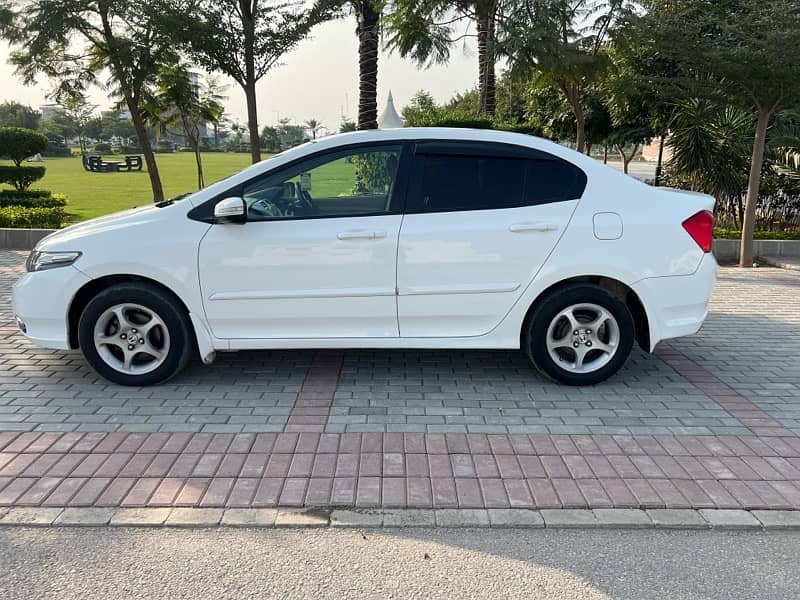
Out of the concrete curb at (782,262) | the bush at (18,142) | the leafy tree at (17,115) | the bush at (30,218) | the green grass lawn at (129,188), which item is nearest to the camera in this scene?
the green grass lawn at (129,188)

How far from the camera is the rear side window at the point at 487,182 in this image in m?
4.59

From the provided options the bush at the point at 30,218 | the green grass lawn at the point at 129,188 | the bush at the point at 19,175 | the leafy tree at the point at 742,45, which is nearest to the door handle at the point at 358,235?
the green grass lawn at the point at 129,188

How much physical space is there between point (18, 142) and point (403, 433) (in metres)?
16.7

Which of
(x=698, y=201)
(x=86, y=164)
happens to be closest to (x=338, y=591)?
(x=698, y=201)

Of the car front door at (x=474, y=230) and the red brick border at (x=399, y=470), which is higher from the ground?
the car front door at (x=474, y=230)

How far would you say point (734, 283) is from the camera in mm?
8719

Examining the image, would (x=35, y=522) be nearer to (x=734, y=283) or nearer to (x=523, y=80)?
(x=734, y=283)

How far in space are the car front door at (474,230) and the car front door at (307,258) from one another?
16 centimetres

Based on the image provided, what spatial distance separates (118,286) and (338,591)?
2866 millimetres

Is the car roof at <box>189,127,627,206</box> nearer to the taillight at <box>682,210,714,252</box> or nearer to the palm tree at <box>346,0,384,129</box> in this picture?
the taillight at <box>682,210,714,252</box>

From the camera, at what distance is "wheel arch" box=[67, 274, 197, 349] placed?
4.60m

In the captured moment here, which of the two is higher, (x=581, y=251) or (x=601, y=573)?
(x=581, y=251)

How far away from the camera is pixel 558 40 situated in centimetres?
987

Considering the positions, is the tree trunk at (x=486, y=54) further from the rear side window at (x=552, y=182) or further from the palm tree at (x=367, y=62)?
the rear side window at (x=552, y=182)
